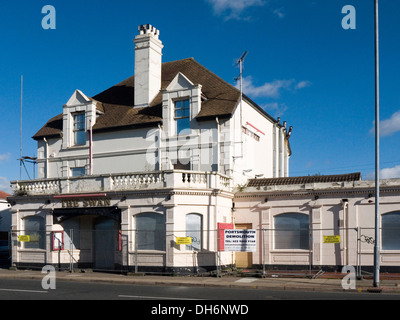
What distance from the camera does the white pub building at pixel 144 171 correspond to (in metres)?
23.8

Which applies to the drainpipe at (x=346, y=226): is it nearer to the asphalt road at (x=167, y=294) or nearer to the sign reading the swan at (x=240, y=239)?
the sign reading the swan at (x=240, y=239)

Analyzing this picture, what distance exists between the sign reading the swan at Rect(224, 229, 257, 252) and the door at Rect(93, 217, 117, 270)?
6428 mm

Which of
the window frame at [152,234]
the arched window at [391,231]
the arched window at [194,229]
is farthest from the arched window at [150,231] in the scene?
the arched window at [391,231]

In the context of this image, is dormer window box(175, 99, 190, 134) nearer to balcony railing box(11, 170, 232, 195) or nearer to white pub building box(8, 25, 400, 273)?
white pub building box(8, 25, 400, 273)

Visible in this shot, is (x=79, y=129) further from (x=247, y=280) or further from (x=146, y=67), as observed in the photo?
(x=247, y=280)

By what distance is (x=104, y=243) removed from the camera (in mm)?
26516

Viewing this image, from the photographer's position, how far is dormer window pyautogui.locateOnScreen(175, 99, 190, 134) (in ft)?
89.3

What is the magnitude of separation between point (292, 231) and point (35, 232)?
538 inches

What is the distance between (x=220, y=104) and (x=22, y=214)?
489 inches

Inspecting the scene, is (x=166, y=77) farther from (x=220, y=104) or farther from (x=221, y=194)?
(x=221, y=194)

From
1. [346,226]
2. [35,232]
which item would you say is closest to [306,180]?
[346,226]

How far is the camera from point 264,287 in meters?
18.9
